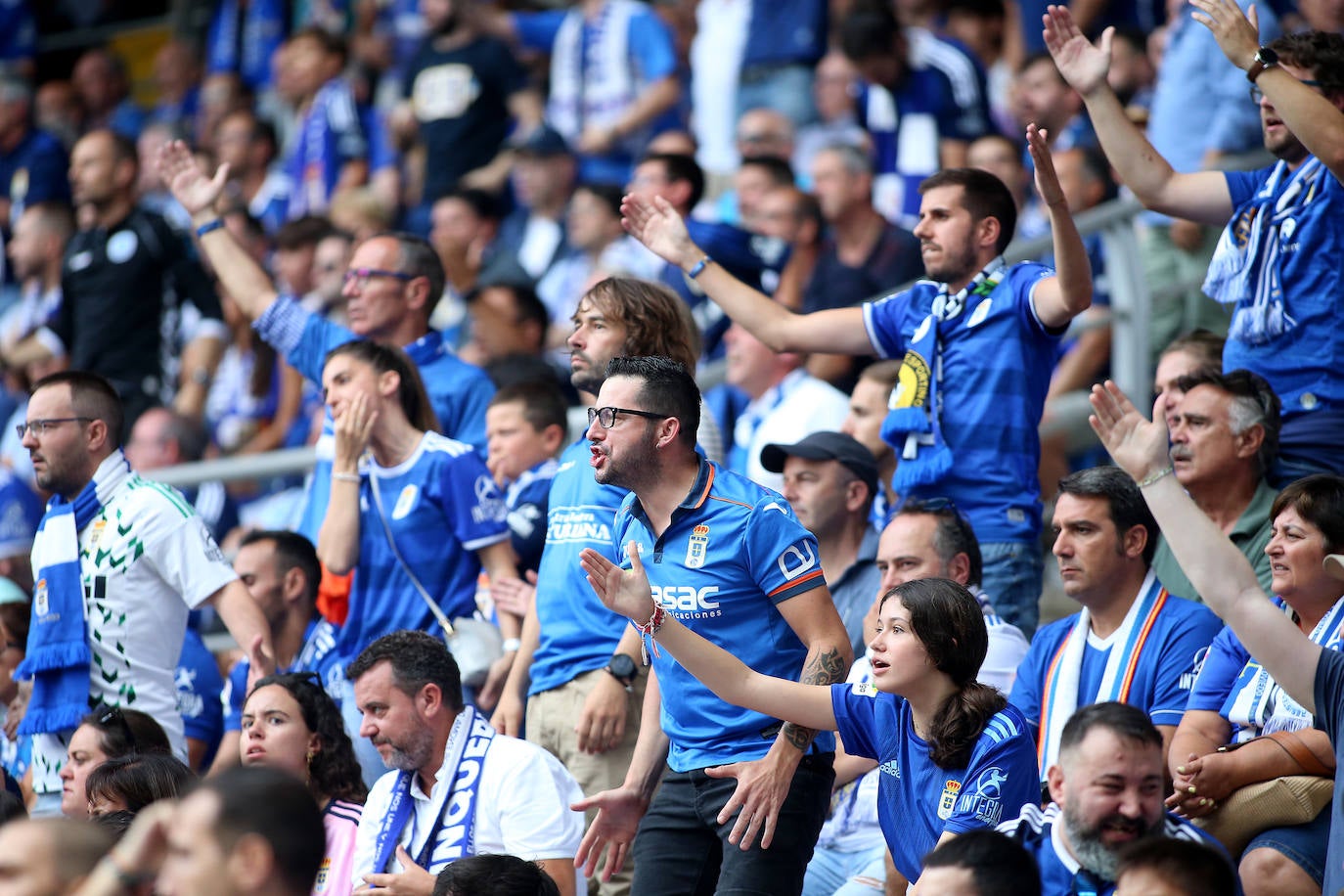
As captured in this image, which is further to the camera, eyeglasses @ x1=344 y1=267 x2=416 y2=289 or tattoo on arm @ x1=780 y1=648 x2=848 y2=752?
eyeglasses @ x1=344 y1=267 x2=416 y2=289

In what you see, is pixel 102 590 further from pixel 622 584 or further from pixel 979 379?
pixel 979 379

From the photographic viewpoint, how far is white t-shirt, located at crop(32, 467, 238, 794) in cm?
596

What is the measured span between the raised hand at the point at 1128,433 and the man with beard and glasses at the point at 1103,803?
0.60 metres

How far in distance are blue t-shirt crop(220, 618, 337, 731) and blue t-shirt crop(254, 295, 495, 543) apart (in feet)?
1.68

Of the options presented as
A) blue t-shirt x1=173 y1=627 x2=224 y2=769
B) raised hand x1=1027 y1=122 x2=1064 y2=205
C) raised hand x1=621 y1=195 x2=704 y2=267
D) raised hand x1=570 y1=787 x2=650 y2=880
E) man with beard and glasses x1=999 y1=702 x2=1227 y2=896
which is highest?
raised hand x1=1027 y1=122 x2=1064 y2=205

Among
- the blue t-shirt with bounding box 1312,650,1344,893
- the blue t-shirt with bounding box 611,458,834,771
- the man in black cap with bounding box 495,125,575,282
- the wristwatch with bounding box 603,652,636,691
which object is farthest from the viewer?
the man in black cap with bounding box 495,125,575,282

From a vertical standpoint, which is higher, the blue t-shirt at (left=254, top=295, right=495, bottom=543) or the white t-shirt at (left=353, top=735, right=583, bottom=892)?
the blue t-shirt at (left=254, top=295, right=495, bottom=543)

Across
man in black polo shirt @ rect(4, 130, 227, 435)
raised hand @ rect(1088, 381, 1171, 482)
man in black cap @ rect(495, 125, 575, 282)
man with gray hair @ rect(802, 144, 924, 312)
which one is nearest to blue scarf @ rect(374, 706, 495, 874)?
raised hand @ rect(1088, 381, 1171, 482)

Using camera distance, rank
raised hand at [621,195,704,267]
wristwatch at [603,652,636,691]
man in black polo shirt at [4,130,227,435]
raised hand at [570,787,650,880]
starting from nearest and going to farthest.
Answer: raised hand at [570,787,650,880]
wristwatch at [603,652,636,691]
raised hand at [621,195,704,267]
man in black polo shirt at [4,130,227,435]

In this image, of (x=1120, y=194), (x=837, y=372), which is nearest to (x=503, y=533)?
(x=837, y=372)

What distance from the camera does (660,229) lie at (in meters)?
5.91

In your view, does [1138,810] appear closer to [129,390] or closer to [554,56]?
[129,390]

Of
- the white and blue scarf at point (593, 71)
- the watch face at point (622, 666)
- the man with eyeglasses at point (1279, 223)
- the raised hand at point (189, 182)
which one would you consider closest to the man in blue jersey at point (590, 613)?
the watch face at point (622, 666)

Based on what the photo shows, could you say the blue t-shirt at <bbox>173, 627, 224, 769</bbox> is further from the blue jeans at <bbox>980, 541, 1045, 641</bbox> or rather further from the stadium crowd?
the blue jeans at <bbox>980, 541, 1045, 641</bbox>
